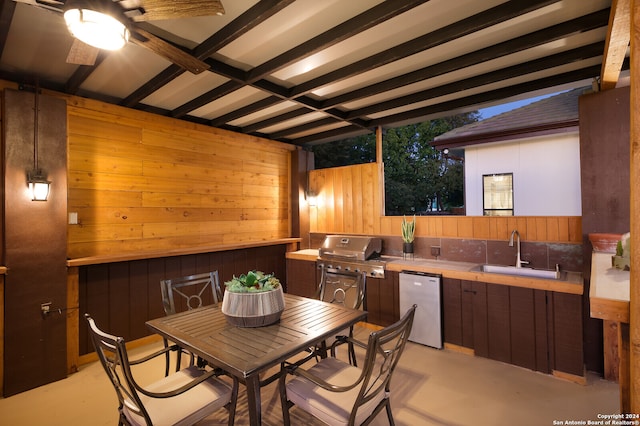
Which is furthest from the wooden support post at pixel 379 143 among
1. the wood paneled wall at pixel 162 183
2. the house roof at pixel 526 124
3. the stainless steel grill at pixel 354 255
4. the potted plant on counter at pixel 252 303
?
the potted plant on counter at pixel 252 303

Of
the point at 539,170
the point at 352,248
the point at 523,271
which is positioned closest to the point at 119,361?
the point at 352,248

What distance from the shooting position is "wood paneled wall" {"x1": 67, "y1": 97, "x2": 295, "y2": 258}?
3029mm

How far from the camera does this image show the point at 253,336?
5.97ft

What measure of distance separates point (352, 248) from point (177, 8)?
3068 mm

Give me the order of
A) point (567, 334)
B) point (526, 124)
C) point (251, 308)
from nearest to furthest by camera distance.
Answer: point (251, 308) < point (567, 334) < point (526, 124)

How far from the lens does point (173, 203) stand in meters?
3.67

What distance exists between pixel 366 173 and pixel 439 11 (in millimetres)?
2498

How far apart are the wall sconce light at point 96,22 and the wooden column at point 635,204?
80.8 inches

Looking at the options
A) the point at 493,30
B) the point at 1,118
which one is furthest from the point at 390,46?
the point at 1,118

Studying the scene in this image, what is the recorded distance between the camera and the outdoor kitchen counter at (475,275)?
255cm

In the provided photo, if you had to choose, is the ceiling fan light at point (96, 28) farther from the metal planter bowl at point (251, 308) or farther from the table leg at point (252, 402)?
the table leg at point (252, 402)

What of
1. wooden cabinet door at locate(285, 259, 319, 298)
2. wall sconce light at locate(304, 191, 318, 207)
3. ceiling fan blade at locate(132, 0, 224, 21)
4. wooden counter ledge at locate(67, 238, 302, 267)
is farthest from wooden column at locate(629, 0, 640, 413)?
wall sconce light at locate(304, 191, 318, 207)

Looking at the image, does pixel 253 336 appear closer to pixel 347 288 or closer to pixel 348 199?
pixel 347 288

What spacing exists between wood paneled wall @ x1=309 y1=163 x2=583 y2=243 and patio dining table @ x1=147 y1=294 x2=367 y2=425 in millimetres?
1949
